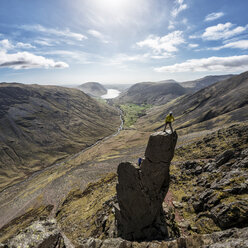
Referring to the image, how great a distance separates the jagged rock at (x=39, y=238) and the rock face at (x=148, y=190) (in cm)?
1021

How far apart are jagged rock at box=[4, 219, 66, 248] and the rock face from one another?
33.5ft

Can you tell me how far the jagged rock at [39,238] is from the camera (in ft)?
55.6

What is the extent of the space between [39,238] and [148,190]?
1493cm

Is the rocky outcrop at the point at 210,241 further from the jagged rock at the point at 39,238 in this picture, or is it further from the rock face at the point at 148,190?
the rock face at the point at 148,190

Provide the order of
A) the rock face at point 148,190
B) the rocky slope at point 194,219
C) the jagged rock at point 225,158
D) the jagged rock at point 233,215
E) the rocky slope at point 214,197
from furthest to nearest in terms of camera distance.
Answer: the jagged rock at point 225,158
the rock face at point 148,190
the rocky slope at point 214,197
the jagged rock at point 233,215
the rocky slope at point 194,219

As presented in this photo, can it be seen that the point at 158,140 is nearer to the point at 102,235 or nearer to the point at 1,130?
the point at 102,235

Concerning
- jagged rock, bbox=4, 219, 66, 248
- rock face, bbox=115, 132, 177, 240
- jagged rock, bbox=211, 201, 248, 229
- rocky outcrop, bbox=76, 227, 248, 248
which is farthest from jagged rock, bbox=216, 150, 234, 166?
jagged rock, bbox=4, 219, 66, 248

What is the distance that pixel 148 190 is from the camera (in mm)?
22531

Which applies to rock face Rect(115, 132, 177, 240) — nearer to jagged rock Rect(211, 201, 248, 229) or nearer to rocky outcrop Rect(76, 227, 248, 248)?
rocky outcrop Rect(76, 227, 248, 248)

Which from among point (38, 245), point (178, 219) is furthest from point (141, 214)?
point (38, 245)

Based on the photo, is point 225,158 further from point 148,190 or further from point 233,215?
point 148,190

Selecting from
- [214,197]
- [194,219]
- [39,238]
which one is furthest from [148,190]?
[39,238]

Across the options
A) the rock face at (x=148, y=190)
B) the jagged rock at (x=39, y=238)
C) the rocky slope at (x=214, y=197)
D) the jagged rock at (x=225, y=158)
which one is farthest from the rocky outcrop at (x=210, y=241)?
the jagged rock at (x=225, y=158)

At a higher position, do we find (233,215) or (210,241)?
(210,241)
